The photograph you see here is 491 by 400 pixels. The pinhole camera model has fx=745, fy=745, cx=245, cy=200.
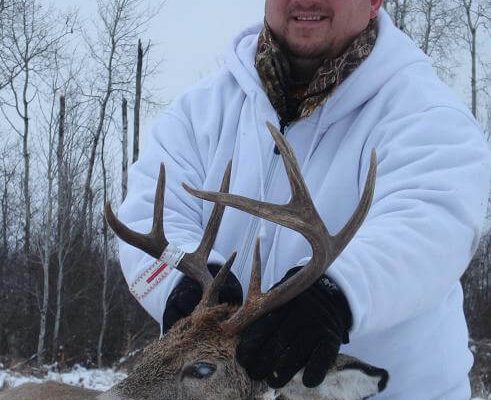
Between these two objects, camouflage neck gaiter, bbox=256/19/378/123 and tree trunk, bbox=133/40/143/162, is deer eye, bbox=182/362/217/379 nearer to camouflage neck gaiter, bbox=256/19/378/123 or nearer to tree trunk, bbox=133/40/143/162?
camouflage neck gaiter, bbox=256/19/378/123

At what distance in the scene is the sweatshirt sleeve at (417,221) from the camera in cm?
234

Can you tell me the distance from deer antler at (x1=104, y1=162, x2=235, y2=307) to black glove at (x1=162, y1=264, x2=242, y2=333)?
0.05 metres

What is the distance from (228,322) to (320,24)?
1295 mm

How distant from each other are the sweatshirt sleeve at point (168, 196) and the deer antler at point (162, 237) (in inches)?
1.7

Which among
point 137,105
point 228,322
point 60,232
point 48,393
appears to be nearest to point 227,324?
point 228,322

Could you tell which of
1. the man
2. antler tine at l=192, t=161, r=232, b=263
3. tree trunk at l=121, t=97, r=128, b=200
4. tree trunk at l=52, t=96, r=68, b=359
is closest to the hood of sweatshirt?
the man

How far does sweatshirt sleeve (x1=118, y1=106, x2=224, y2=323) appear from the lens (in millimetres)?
3125

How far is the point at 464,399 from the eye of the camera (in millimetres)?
2898

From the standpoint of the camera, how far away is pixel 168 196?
332 centimetres

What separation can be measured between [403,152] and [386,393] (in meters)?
0.88

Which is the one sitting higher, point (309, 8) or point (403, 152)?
point (309, 8)

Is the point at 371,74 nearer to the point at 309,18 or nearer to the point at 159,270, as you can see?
the point at 309,18

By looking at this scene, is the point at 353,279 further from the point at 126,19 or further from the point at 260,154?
the point at 126,19

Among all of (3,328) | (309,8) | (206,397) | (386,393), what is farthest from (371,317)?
(3,328)
